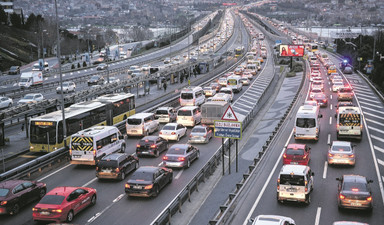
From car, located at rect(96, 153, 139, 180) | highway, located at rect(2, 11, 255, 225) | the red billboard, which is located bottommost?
highway, located at rect(2, 11, 255, 225)

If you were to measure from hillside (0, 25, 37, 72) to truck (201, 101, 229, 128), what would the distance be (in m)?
58.5

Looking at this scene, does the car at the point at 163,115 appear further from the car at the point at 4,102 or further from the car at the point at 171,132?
the car at the point at 4,102

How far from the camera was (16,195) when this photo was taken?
20.7m

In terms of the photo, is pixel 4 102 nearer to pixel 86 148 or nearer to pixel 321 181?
pixel 86 148

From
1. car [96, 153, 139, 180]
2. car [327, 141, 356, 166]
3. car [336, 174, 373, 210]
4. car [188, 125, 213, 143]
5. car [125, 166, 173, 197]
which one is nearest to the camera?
car [336, 174, 373, 210]

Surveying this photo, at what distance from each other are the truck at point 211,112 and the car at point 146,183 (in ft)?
56.8

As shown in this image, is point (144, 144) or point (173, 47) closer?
point (144, 144)

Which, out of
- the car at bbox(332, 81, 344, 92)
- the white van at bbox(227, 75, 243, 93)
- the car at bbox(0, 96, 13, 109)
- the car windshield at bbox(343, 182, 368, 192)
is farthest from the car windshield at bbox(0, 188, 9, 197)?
the car at bbox(332, 81, 344, 92)

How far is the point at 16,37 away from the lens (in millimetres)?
113938

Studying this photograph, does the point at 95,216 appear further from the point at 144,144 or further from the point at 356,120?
the point at 356,120

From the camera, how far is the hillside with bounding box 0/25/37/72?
9275 cm

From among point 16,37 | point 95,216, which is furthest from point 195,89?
point 16,37

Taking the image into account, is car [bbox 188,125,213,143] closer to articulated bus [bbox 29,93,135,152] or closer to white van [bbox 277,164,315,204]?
articulated bus [bbox 29,93,135,152]

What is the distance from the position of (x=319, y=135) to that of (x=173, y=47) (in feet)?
386
